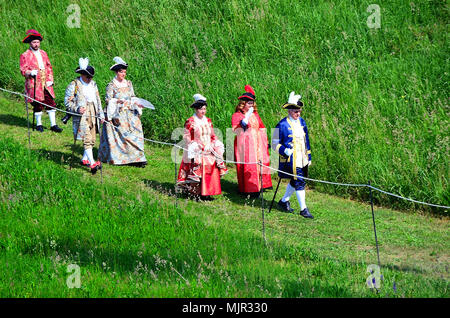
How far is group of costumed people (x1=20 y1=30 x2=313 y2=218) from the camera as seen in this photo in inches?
394

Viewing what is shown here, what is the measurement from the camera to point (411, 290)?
20.7 feet

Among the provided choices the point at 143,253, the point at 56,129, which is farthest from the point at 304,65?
the point at 143,253

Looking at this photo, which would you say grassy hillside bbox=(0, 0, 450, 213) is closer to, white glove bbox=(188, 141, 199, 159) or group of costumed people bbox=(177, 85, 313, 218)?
group of costumed people bbox=(177, 85, 313, 218)

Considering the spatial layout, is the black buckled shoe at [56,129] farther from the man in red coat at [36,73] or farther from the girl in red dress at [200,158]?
→ the girl in red dress at [200,158]

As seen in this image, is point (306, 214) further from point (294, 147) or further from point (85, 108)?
point (85, 108)

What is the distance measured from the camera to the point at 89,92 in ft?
36.4

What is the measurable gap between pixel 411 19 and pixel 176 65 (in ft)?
18.2

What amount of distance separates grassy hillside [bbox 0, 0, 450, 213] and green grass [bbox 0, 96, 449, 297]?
1.13 metres

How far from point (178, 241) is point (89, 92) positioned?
4265 millimetres

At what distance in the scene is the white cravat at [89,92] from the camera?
36.3 feet

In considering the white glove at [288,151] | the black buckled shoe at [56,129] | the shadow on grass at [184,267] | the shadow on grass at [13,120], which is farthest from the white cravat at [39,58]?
the shadow on grass at [184,267]
